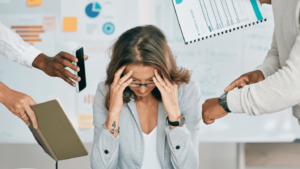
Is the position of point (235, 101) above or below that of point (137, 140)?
above

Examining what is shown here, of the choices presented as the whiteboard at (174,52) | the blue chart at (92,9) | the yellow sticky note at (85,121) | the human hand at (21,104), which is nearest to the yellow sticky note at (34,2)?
the whiteboard at (174,52)

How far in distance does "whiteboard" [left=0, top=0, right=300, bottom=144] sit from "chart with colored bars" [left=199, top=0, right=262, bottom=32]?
2.95 feet

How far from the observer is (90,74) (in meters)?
1.92

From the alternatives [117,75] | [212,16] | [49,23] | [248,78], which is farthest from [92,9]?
[248,78]

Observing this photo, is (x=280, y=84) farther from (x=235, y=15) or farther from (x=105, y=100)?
(x=105, y=100)

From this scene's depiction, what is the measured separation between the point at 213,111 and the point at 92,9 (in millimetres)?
1412

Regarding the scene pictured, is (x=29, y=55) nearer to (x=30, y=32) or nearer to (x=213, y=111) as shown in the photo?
(x=30, y=32)

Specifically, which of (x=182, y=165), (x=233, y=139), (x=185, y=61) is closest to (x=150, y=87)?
(x=182, y=165)

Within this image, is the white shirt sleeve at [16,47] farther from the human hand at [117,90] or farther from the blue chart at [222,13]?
the blue chart at [222,13]

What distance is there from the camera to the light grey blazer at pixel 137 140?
1.10m

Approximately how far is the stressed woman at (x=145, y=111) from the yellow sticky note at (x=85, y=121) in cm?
71

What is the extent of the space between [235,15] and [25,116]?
0.88 metres

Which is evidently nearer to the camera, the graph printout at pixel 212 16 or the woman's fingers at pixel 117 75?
the graph printout at pixel 212 16

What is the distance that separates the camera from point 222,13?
3.09 feet
